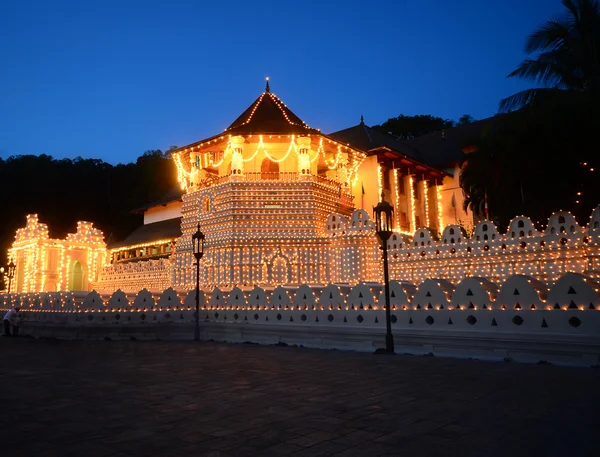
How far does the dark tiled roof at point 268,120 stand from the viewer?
70.2 feet

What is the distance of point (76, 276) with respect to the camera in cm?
2933

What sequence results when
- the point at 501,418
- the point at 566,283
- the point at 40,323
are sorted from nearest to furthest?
1. the point at 501,418
2. the point at 566,283
3. the point at 40,323

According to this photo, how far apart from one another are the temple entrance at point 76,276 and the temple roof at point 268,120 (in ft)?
45.5

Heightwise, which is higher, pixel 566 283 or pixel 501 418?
pixel 566 283

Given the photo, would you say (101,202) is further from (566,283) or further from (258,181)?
(566,283)

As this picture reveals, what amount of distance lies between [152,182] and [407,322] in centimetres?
5741

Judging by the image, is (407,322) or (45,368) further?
(407,322)

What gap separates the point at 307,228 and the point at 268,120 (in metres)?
6.56

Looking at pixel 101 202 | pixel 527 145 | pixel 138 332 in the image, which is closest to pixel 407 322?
pixel 138 332

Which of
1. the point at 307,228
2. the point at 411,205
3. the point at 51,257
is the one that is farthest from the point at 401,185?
the point at 51,257

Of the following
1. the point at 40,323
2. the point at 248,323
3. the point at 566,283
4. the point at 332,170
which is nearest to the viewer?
the point at 566,283

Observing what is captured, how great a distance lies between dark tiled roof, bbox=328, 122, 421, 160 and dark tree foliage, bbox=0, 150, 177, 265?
3160cm

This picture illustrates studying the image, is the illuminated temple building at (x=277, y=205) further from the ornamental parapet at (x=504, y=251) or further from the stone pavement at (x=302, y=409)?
the stone pavement at (x=302, y=409)

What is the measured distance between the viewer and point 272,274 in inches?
761
